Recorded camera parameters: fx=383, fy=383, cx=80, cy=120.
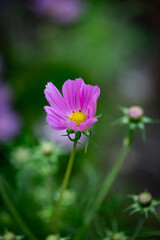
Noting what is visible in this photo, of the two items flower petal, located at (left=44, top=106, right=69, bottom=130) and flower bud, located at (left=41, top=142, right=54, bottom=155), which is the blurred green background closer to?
flower bud, located at (left=41, top=142, right=54, bottom=155)

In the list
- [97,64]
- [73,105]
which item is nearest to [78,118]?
[73,105]

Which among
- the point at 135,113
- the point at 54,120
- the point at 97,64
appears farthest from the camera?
the point at 97,64

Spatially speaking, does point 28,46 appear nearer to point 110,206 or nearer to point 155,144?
point 155,144

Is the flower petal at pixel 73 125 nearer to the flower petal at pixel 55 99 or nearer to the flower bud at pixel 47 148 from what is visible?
the flower petal at pixel 55 99

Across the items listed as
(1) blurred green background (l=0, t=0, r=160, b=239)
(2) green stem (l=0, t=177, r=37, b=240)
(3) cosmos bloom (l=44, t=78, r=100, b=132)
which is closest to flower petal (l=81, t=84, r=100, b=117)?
(3) cosmos bloom (l=44, t=78, r=100, b=132)

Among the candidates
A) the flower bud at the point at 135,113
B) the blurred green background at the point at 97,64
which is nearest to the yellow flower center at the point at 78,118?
the flower bud at the point at 135,113

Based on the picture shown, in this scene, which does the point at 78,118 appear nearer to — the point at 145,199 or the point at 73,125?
the point at 73,125

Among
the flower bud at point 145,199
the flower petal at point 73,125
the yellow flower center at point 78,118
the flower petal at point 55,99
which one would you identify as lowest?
the flower bud at point 145,199
